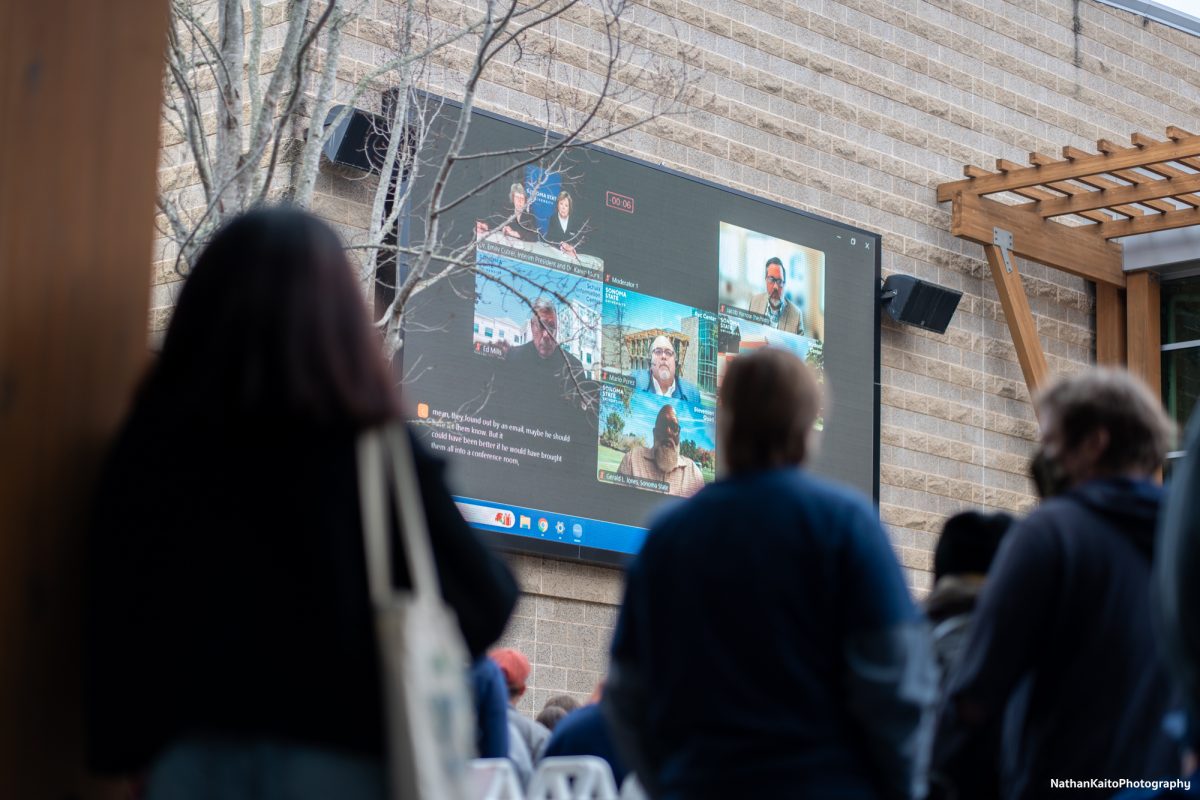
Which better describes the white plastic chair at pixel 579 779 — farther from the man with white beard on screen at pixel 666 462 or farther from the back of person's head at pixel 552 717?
the man with white beard on screen at pixel 666 462

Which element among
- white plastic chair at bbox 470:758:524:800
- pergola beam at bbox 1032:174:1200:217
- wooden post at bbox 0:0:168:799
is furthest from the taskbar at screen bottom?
wooden post at bbox 0:0:168:799

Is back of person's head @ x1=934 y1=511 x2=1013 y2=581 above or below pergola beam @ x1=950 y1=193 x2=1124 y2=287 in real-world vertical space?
below

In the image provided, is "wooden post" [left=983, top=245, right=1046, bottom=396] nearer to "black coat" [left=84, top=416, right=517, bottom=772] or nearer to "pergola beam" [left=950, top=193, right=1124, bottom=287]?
"pergola beam" [left=950, top=193, right=1124, bottom=287]

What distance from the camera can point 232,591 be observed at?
2391mm

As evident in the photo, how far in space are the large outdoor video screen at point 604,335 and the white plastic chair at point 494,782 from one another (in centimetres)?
627

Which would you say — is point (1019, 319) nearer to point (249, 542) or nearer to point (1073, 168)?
point (1073, 168)

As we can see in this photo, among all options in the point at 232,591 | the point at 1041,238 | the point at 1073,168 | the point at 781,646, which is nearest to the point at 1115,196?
the point at 1041,238

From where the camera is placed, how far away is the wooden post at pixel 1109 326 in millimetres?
16281

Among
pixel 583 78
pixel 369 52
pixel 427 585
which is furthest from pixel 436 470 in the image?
pixel 583 78

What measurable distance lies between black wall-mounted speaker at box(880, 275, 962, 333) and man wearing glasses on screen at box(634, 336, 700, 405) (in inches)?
91.8

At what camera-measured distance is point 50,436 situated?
2.69m

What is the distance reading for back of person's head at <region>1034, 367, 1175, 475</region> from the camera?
3607mm

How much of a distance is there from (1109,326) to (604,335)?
252 inches

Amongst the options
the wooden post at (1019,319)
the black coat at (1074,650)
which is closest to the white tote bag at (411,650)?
the black coat at (1074,650)
